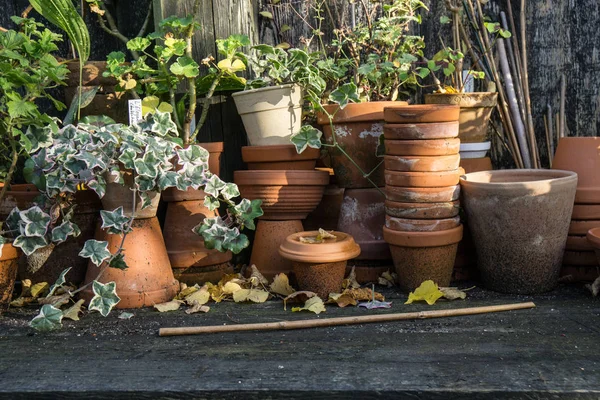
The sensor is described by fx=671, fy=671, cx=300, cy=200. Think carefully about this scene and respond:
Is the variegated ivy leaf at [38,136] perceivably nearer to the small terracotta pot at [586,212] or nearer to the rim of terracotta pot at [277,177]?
the rim of terracotta pot at [277,177]

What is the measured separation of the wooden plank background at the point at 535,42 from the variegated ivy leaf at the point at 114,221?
954 millimetres

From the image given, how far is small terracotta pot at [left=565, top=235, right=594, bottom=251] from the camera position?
2846 mm

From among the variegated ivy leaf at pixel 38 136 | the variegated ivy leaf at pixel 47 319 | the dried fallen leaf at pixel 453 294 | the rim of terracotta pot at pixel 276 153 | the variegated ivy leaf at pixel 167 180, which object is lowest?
the dried fallen leaf at pixel 453 294

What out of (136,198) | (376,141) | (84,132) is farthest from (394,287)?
(84,132)

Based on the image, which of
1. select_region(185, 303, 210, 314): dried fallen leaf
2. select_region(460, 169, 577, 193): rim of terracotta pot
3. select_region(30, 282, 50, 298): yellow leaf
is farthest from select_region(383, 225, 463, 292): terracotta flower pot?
select_region(30, 282, 50, 298): yellow leaf

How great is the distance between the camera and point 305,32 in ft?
12.1

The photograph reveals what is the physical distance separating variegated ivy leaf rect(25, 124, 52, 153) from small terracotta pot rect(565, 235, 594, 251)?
218cm

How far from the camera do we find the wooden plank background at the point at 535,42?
131 inches

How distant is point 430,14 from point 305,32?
68 cm

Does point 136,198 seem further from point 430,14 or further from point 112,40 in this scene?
point 430,14

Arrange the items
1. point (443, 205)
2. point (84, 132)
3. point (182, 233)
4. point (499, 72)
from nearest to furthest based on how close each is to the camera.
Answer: point (84, 132)
point (443, 205)
point (182, 233)
point (499, 72)

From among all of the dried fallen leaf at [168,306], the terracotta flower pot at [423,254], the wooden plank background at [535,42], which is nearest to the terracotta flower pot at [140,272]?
the dried fallen leaf at [168,306]

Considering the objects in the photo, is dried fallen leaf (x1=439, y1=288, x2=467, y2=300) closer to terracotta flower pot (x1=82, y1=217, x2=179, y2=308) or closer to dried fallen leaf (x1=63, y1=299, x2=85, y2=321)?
terracotta flower pot (x1=82, y1=217, x2=179, y2=308)

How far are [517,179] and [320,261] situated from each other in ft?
3.19
